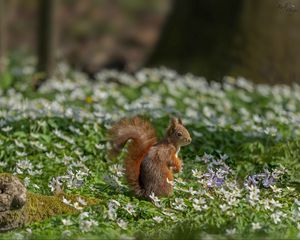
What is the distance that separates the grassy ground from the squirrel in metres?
0.12

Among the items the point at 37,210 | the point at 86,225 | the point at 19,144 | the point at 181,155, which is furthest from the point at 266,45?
the point at 86,225

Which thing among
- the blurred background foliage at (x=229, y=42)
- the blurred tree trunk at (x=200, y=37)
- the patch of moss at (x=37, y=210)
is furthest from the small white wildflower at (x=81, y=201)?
the blurred tree trunk at (x=200, y=37)

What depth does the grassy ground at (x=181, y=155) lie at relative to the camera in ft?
18.5

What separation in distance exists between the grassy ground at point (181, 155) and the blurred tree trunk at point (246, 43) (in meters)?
0.54

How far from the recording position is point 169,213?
19.6ft

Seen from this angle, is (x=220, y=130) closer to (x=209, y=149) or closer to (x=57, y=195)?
(x=209, y=149)

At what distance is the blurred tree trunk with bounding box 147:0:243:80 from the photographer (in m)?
12.8

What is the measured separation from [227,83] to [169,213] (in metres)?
6.32

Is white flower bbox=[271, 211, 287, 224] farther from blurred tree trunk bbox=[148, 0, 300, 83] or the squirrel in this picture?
blurred tree trunk bbox=[148, 0, 300, 83]

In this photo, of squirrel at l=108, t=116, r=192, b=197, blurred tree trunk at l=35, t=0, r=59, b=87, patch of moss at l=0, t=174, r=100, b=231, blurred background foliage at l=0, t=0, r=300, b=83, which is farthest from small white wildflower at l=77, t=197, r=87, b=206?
blurred tree trunk at l=35, t=0, r=59, b=87

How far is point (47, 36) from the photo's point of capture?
1392 cm

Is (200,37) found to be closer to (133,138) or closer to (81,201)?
(133,138)

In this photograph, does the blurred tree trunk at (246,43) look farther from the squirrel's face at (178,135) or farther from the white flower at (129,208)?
the white flower at (129,208)

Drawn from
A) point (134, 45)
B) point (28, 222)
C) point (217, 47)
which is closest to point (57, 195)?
point (28, 222)
